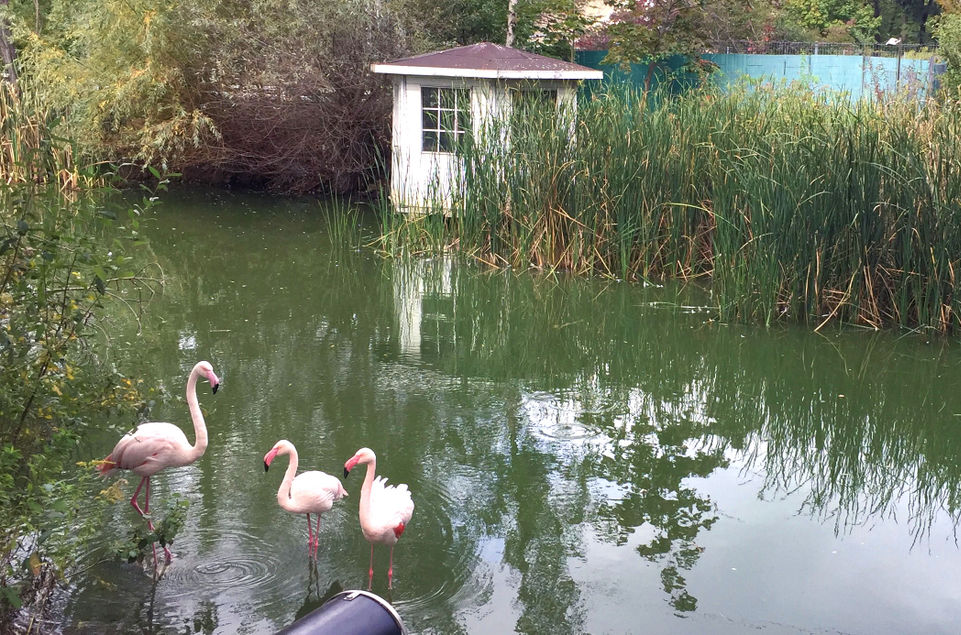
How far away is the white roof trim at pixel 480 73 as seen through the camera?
12.6m

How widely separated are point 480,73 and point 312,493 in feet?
29.1

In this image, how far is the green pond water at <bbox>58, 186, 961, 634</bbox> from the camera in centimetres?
450

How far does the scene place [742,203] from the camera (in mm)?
9133

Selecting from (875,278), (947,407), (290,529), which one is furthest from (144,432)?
(875,278)

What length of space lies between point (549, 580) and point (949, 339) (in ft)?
16.9

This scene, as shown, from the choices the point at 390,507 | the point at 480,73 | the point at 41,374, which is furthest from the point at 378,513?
the point at 480,73

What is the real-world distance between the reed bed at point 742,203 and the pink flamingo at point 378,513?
16.2ft

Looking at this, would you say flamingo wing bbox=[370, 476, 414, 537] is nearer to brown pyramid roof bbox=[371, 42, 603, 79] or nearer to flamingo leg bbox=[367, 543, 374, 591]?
flamingo leg bbox=[367, 543, 374, 591]

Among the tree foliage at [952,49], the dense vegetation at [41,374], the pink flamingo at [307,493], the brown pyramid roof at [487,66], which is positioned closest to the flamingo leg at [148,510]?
the dense vegetation at [41,374]

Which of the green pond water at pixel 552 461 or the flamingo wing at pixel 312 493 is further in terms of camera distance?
the flamingo wing at pixel 312 493

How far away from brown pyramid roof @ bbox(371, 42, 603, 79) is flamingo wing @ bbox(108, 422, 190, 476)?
27.7 feet

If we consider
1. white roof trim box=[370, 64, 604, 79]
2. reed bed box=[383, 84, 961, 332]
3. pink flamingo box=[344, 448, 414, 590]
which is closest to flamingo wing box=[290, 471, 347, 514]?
pink flamingo box=[344, 448, 414, 590]

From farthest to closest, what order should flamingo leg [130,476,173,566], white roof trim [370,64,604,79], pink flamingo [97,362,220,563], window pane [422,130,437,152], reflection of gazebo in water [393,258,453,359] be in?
window pane [422,130,437,152] → white roof trim [370,64,604,79] → reflection of gazebo in water [393,258,453,359] → pink flamingo [97,362,220,563] → flamingo leg [130,476,173,566]

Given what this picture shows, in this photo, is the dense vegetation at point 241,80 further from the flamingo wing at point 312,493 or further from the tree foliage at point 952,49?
the flamingo wing at point 312,493
